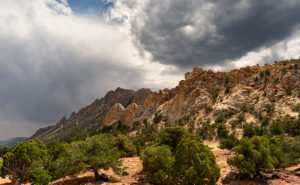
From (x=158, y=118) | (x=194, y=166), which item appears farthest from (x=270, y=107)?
(x=194, y=166)

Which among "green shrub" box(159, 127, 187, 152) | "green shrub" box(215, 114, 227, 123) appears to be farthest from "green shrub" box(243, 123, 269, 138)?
"green shrub" box(159, 127, 187, 152)

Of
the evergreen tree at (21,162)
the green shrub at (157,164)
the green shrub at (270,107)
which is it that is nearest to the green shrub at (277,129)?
the green shrub at (270,107)

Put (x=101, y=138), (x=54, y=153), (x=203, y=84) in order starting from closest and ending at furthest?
(x=101, y=138), (x=54, y=153), (x=203, y=84)

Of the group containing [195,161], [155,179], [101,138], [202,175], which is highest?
[101,138]

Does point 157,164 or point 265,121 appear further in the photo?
point 265,121

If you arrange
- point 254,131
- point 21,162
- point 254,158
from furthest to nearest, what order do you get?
point 254,131 < point 21,162 < point 254,158

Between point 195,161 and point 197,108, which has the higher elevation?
point 197,108

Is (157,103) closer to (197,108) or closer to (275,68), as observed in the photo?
(197,108)

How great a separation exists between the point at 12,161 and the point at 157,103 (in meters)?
70.4

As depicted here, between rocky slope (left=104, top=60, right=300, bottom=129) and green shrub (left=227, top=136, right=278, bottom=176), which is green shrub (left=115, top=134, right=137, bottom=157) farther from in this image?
rocky slope (left=104, top=60, right=300, bottom=129)

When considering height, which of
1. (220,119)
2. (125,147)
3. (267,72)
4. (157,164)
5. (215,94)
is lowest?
(157,164)

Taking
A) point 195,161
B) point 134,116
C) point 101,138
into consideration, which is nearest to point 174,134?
point 101,138

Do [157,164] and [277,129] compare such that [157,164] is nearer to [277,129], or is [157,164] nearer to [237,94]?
[277,129]

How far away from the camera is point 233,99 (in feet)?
177
